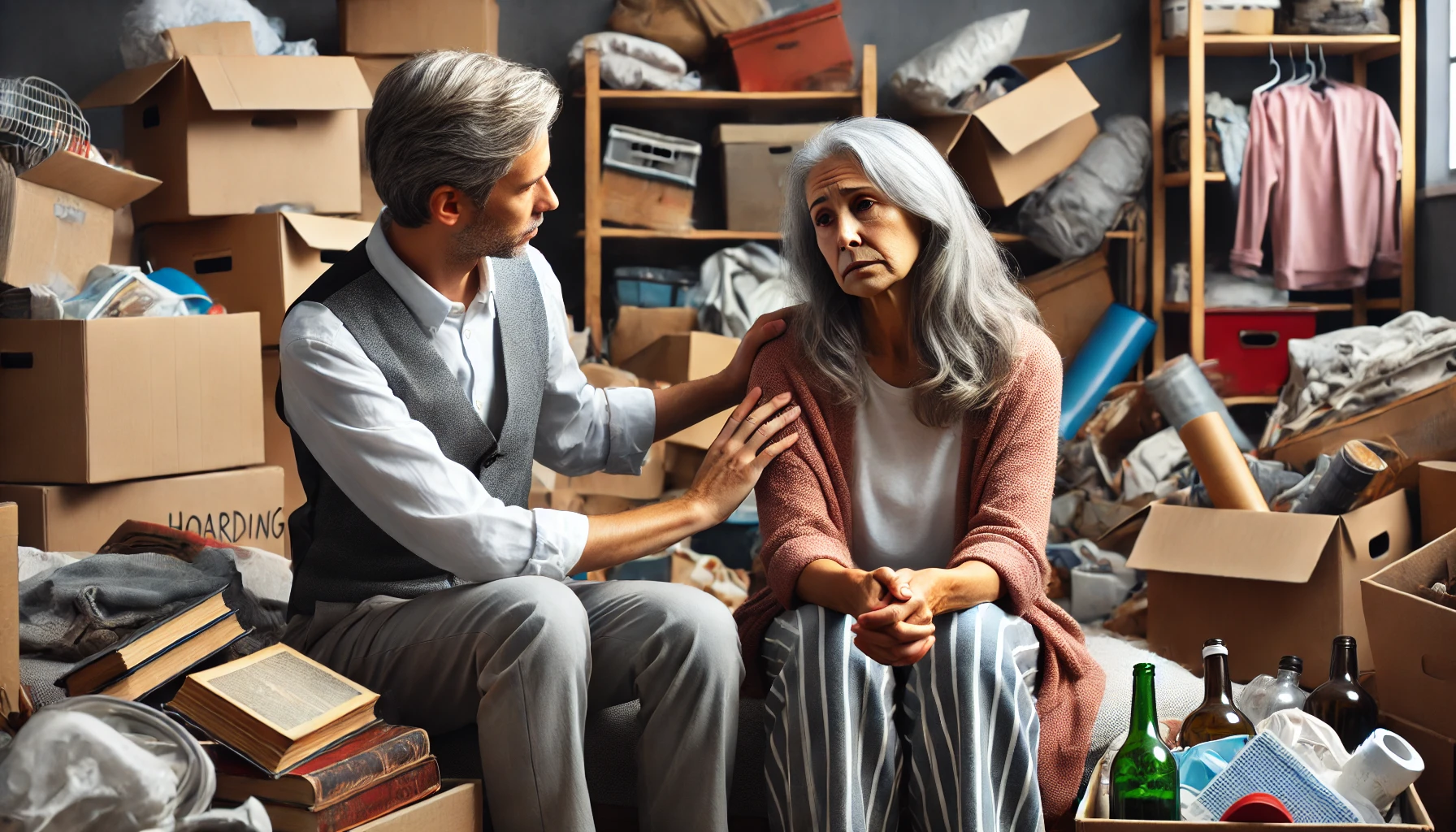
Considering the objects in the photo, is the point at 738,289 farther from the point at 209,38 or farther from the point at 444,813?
the point at 444,813

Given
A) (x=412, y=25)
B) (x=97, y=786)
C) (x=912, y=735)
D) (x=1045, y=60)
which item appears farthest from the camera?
(x=1045, y=60)

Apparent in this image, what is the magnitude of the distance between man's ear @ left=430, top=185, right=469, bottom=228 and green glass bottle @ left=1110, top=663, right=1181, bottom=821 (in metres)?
1.06

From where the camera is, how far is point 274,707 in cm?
144

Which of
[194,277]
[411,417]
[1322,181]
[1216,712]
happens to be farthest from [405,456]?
[1322,181]

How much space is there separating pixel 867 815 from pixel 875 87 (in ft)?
9.95

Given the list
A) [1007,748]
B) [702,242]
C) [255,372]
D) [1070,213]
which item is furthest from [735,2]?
[1007,748]

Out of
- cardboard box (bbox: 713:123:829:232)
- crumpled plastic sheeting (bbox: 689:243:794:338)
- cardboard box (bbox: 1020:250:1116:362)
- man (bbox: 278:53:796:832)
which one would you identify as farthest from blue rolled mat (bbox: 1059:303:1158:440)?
man (bbox: 278:53:796:832)

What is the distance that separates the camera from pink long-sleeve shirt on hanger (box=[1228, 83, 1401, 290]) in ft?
13.1

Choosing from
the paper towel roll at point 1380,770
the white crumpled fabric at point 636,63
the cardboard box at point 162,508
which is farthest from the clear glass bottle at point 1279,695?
the white crumpled fabric at point 636,63

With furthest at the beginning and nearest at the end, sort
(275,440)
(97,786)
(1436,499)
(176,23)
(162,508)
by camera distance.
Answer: (176,23)
(275,440)
(162,508)
(1436,499)
(97,786)

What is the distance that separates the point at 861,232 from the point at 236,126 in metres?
2.20

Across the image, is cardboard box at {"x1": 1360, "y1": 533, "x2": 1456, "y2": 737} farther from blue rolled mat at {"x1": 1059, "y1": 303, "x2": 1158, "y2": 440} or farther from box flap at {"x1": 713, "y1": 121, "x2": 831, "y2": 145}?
box flap at {"x1": 713, "y1": 121, "x2": 831, "y2": 145}

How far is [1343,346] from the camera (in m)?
3.44

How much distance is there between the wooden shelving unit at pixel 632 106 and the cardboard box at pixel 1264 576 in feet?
6.23
